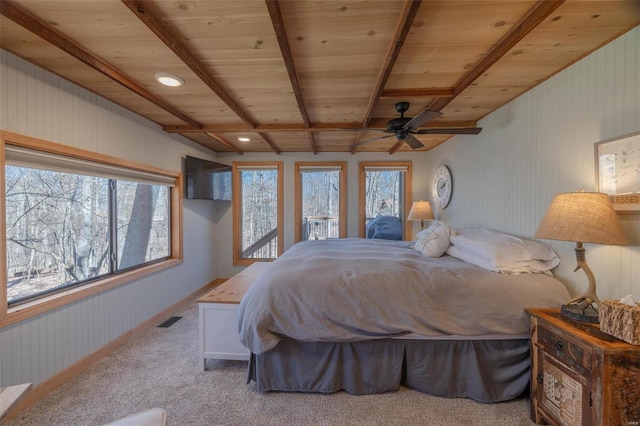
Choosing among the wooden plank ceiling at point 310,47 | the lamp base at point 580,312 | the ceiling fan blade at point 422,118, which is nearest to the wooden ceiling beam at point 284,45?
the wooden plank ceiling at point 310,47

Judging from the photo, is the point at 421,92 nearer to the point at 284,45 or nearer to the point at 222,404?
the point at 284,45

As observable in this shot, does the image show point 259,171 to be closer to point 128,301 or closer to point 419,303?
point 128,301

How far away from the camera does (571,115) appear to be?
5.89 feet

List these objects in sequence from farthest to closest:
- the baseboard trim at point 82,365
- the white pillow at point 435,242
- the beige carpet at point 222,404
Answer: the white pillow at point 435,242, the baseboard trim at point 82,365, the beige carpet at point 222,404

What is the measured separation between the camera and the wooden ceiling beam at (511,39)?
1288mm

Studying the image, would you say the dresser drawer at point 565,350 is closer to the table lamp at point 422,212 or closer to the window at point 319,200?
the table lamp at point 422,212

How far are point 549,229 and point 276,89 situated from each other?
220 centimetres

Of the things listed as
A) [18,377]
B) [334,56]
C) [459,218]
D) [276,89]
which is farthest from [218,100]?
[459,218]

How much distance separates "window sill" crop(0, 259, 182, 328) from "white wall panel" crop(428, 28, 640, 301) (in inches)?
151

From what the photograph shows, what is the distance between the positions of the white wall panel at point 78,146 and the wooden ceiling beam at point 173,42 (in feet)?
3.78

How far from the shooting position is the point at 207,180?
391 centimetres

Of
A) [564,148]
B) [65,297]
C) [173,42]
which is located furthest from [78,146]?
[564,148]

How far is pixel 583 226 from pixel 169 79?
9.56ft

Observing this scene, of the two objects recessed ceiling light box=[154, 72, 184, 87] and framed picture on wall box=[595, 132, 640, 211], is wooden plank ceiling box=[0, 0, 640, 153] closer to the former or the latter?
recessed ceiling light box=[154, 72, 184, 87]
